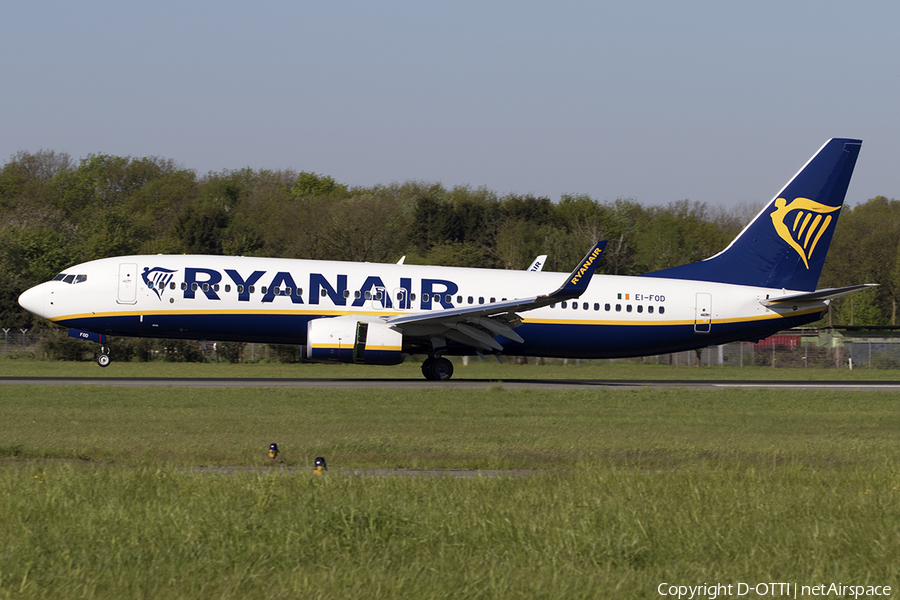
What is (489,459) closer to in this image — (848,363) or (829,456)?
(829,456)

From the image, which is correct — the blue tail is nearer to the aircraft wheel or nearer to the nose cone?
the aircraft wheel

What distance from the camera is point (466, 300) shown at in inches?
1227

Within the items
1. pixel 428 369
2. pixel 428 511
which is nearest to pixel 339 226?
pixel 428 369

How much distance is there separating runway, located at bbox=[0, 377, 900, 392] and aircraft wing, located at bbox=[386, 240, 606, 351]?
5.43 ft

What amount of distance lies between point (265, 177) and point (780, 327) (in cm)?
9968

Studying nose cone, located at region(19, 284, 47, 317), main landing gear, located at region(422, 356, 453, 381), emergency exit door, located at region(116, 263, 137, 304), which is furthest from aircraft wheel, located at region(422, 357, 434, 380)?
nose cone, located at region(19, 284, 47, 317)

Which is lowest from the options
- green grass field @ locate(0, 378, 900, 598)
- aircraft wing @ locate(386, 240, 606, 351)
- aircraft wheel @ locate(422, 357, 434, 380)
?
green grass field @ locate(0, 378, 900, 598)

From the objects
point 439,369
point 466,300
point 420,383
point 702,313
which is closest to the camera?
point 420,383

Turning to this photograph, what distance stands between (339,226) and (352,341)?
4086cm

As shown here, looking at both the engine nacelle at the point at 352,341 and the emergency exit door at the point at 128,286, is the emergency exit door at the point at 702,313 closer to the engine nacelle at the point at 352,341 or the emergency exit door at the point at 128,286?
the engine nacelle at the point at 352,341

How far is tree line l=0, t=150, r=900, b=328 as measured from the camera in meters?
A: 67.2

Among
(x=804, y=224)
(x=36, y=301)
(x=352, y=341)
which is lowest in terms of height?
(x=352, y=341)

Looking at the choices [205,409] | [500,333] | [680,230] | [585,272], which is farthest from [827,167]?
[680,230]

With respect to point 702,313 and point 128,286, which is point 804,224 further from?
point 128,286
